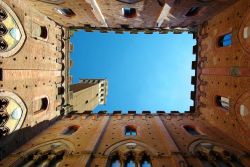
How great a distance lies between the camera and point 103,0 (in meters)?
13.8

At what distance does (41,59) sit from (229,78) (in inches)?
471

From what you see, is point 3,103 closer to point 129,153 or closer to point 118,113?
point 129,153

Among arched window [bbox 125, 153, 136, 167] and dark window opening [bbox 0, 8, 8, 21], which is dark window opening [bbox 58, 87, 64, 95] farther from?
arched window [bbox 125, 153, 136, 167]

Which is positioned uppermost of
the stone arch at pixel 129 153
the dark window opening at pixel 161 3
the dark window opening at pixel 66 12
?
the dark window opening at pixel 66 12

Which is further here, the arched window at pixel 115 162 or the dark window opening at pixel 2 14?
the arched window at pixel 115 162

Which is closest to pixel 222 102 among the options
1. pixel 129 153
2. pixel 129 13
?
pixel 129 153

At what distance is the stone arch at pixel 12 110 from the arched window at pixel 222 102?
1234 centimetres

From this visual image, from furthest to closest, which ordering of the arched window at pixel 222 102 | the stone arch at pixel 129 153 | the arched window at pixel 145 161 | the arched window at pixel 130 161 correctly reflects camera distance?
1. the arched window at pixel 222 102
2. the stone arch at pixel 129 153
3. the arched window at pixel 130 161
4. the arched window at pixel 145 161

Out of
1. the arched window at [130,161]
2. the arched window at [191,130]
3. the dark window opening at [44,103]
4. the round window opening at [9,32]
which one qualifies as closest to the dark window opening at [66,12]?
the round window opening at [9,32]

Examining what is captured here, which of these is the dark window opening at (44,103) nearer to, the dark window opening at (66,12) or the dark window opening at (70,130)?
the dark window opening at (70,130)

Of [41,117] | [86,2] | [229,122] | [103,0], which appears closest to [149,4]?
[103,0]

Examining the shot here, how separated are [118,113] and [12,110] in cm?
967

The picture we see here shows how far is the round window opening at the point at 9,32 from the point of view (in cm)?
1141

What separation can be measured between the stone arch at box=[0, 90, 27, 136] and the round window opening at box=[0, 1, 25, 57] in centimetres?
213
